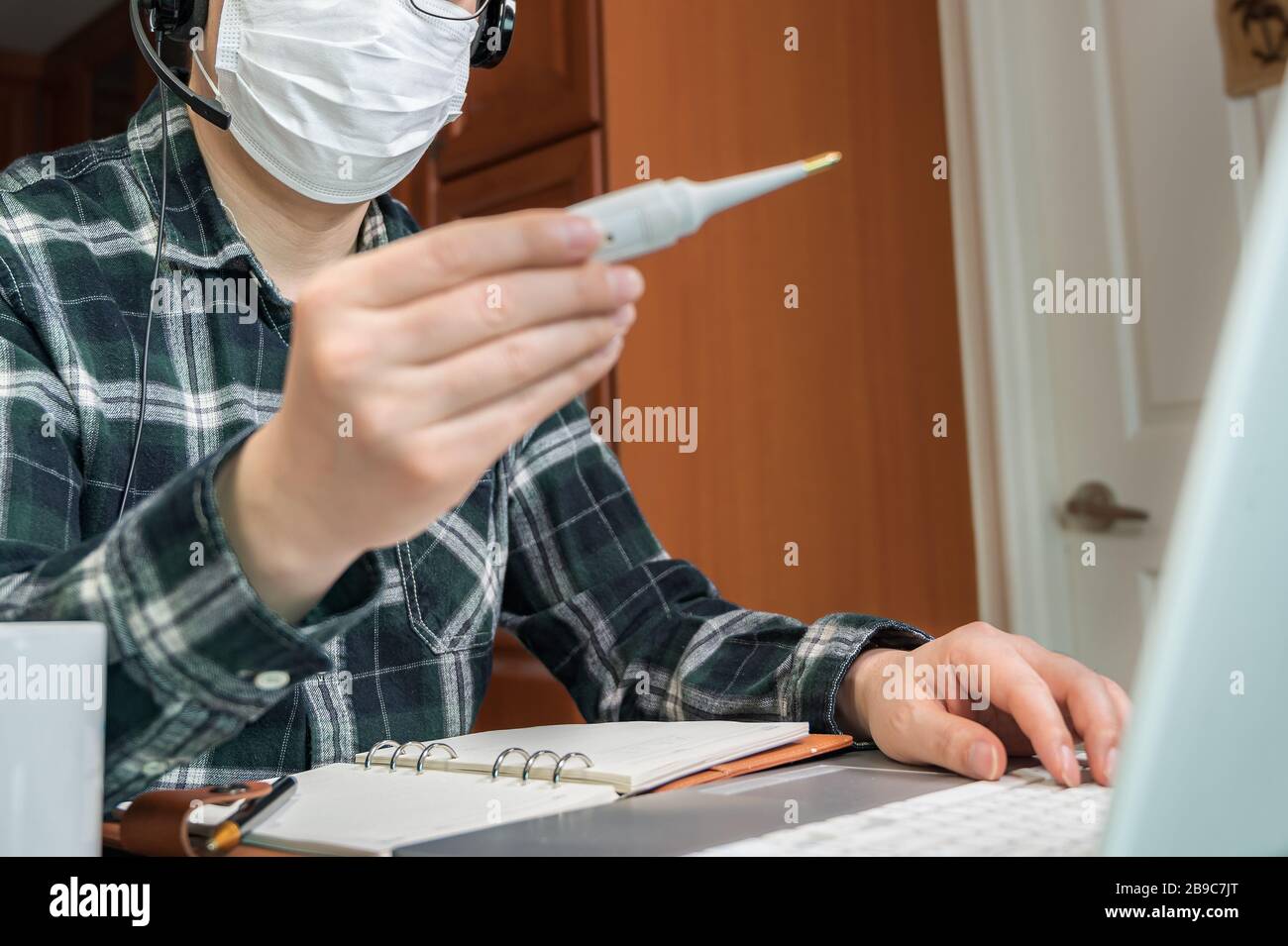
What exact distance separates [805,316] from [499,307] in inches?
47.3

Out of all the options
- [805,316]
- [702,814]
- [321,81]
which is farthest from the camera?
[805,316]

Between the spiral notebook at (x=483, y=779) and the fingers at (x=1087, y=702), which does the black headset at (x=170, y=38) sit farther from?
the fingers at (x=1087, y=702)

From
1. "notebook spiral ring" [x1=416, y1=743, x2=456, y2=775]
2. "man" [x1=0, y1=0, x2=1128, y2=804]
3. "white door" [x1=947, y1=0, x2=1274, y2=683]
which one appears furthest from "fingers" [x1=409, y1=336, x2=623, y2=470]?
"white door" [x1=947, y1=0, x2=1274, y2=683]

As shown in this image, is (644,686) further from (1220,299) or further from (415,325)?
(1220,299)

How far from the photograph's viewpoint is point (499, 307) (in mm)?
371

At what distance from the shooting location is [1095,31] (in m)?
1.64

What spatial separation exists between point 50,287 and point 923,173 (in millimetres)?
1351

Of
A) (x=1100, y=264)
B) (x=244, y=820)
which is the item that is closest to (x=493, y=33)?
(x=244, y=820)

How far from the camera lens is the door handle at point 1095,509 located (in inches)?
62.7

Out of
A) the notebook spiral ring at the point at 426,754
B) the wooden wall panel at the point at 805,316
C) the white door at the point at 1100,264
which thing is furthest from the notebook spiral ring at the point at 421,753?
the white door at the point at 1100,264

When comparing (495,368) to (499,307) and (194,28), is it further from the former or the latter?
(194,28)

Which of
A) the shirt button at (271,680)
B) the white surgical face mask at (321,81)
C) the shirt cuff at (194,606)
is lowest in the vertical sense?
the shirt button at (271,680)

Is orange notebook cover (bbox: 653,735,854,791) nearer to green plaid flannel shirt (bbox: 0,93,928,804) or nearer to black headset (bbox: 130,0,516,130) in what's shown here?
green plaid flannel shirt (bbox: 0,93,928,804)

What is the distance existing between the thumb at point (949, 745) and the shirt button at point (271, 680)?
0.32 meters
